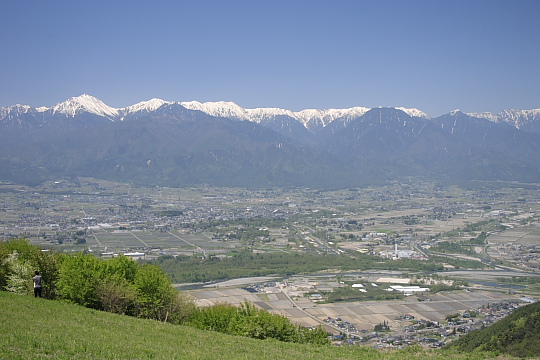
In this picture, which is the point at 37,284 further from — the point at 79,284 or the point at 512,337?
the point at 512,337

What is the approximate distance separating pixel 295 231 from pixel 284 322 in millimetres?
73630

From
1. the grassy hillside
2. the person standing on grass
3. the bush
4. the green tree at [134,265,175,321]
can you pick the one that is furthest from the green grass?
the grassy hillside

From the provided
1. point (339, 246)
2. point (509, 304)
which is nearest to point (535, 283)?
point (509, 304)

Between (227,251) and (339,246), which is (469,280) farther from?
(227,251)

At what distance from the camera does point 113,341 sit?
16.5 metres

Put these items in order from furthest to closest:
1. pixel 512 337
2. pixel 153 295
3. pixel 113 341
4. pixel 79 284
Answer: pixel 512 337
pixel 153 295
pixel 79 284
pixel 113 341

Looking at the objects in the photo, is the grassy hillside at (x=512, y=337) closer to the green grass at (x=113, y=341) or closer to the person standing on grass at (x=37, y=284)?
the green grass at (x=113, y=341)

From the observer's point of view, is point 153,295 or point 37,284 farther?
point 153,295

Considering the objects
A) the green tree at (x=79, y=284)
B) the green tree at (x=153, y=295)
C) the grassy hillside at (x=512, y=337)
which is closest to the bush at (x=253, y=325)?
the green tree at (x=153, y=295)

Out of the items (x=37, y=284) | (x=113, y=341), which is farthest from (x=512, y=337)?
(x=37, y=284)

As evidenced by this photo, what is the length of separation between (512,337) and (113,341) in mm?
23062

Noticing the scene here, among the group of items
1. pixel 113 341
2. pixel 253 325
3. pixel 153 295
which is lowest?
pixel 253 325

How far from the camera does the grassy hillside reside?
27547 mm

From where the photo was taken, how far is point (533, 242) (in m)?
82.2
